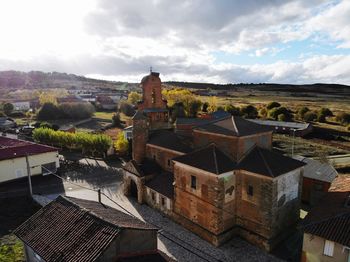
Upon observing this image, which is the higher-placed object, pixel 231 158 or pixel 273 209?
pixel 231 158

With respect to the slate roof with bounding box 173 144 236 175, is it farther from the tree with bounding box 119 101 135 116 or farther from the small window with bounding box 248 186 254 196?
the tree with bounding box 119 101 135 116

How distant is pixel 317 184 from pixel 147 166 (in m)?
17.4

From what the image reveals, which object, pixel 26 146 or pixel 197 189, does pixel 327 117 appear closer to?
pixel 197 189

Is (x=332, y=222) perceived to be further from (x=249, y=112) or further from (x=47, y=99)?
(x=47, y=99)

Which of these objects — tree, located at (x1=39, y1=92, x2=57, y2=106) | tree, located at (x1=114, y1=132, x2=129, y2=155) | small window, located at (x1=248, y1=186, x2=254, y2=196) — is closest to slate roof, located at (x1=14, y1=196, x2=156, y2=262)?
small window, located at (x1=248, y1=186, x2=254, y2=196)

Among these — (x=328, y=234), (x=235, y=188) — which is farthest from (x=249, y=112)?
(x=328, y=234)

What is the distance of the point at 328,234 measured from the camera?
51.2 ft

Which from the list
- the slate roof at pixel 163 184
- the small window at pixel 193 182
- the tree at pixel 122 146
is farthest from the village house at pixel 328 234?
the tree at pixel 122 146

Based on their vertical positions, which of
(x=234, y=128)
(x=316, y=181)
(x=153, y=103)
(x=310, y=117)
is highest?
(x=153, y=103)

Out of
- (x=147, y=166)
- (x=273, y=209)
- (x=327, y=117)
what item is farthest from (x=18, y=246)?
(x=327, y=117)

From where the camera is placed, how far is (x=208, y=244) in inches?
835

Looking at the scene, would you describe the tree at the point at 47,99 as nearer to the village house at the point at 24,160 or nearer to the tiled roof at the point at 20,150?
the tiled roof at the point at 20,150

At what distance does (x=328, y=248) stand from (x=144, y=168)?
60.1 feet

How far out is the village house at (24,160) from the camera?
31.8 m
